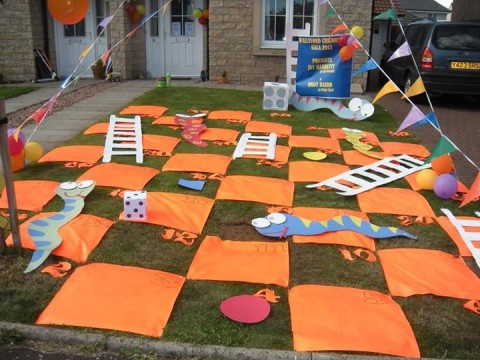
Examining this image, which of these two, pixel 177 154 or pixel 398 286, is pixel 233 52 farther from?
pixel 398 286

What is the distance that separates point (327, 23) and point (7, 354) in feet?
37.8

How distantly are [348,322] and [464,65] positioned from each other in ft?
29.2

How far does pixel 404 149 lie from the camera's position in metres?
7.47

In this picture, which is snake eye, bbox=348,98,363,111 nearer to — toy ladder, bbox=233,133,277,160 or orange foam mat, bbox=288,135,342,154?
orange foam mat, bbox=288,135,342,154

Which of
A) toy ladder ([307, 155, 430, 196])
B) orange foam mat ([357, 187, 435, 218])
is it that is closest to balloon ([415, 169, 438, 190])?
orange foam mat ([357, 187, 435, 218])

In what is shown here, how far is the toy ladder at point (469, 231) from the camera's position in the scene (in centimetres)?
434

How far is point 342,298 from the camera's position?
11.9ft

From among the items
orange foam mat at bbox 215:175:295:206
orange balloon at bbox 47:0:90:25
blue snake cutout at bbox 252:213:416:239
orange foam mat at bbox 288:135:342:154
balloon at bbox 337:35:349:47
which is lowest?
blue snake cutout at bbox 252:213:416:239

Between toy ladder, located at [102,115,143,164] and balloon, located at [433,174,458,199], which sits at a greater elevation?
toy ladder, located at [102,115,143,164]

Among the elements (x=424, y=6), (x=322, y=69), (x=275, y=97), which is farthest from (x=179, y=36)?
(x=424, y=6)

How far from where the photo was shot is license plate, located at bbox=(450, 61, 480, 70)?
10469mm

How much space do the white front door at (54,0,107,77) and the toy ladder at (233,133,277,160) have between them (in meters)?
8.61

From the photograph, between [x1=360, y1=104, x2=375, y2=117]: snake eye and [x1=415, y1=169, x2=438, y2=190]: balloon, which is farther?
[x1=360, y1=104, x2=375, y2=117]: snake eye

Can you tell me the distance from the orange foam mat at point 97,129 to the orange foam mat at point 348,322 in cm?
505
